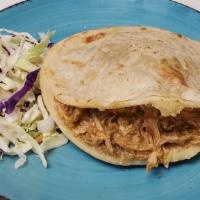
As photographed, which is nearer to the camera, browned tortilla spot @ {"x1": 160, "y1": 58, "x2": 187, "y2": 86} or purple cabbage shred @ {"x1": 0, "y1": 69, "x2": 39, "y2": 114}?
browned tortilla spot @ {"x1": 160, "y1": 58, "x2": 187, "y2": 86}

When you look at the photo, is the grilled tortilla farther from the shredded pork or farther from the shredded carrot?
the shredded carrot

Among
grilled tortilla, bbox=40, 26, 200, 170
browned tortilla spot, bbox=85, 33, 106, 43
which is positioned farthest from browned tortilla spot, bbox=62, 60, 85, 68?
browned tortilla spot, bbox=85, 33, 106, 43

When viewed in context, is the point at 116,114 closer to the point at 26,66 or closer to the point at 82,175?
the point at 82,175

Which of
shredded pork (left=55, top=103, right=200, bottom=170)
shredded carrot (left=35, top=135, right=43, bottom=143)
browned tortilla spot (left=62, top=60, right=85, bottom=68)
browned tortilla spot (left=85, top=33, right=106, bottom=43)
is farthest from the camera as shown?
browned tortilla spot (left=85, top=33, right=106, bottom=43)

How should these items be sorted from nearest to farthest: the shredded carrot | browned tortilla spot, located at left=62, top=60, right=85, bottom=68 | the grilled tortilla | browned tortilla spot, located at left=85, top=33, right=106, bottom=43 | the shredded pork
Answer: the grilled tortilla < the shredded pork < browned tortilla spot, located at left=62, top=60, right=85, bottom=68 < the shredded carrot < browned tortilla spot, located at left=85, top=33, right=106, bottom=43

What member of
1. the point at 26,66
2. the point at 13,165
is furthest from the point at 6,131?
the point at 26,66

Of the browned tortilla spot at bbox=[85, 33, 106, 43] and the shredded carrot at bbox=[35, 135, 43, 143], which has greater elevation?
the browned tortilla spot at bbox=[85, 33, 106, 43]

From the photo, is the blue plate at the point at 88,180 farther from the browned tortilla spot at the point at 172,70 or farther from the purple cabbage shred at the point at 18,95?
the browned tortilla spot at the point at 172,70

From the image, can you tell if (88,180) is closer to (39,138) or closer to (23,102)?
(39,138)
